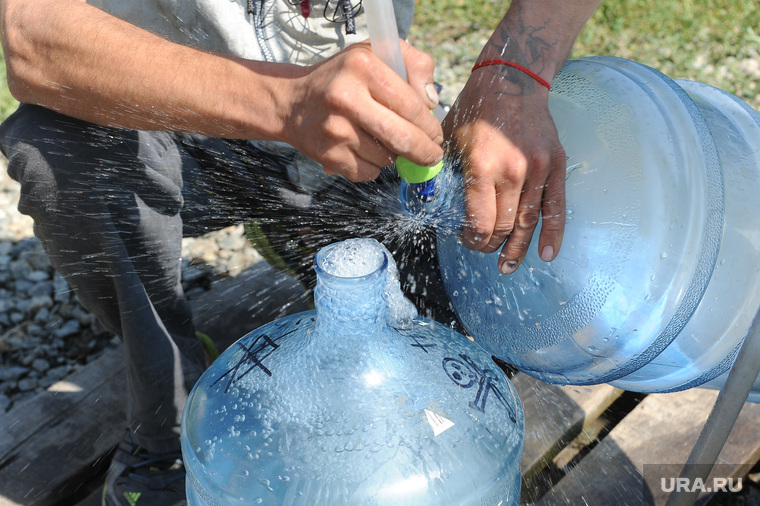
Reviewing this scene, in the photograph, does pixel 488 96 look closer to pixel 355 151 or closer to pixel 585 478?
pixel 355 151

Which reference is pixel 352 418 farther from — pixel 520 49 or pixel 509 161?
pixel 520 49

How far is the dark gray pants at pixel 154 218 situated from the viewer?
147 cm

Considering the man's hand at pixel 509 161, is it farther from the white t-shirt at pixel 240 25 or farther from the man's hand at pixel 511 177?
the white t-shirt at pixel 240 25

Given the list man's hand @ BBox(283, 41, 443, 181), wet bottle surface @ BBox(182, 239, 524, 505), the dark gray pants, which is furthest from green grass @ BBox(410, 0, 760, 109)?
wet bottle surface @ BBox(182, 239, 524, 505)

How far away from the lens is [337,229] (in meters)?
1.96

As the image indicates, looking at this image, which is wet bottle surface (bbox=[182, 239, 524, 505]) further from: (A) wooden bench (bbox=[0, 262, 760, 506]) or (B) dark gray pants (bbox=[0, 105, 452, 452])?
(A) wooden bench (bbox=[0, 262, 760, 506])

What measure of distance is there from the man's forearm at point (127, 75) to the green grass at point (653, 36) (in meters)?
2.34

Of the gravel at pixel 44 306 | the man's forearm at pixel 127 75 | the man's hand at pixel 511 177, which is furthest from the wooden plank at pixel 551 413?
the gravel at pixel 44 306

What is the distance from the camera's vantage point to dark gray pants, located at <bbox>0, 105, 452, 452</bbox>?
1.47 m

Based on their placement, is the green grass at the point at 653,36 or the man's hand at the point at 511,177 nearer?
the man's hand at the point at 511,177

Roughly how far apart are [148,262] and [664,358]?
46.6 inches

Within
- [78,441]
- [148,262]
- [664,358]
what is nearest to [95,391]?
[78,441]

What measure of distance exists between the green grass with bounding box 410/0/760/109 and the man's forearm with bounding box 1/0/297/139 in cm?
237

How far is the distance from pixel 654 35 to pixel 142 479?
3.72 meters
